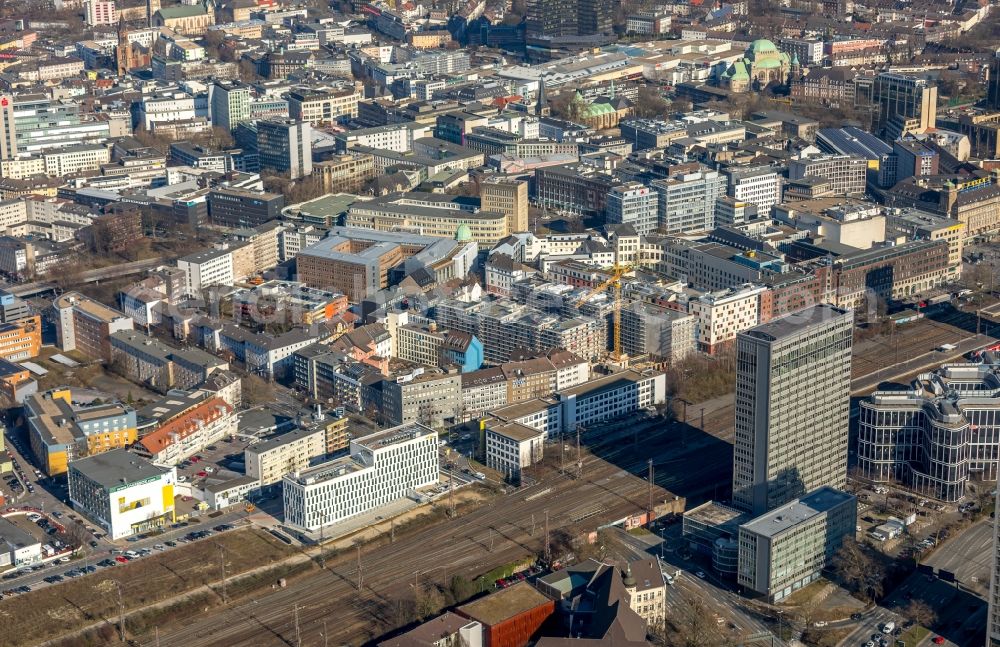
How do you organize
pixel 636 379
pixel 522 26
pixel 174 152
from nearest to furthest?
pixel 636 379 < pixel 174 152 < pixel 522 26

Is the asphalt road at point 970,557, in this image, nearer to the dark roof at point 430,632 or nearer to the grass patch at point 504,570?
the grass patch at point 504,570

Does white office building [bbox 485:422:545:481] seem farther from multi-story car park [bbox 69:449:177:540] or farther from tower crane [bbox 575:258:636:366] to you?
multi-story car park [bbox 69:449:177:540]

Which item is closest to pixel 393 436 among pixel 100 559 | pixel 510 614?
pixel 100 559

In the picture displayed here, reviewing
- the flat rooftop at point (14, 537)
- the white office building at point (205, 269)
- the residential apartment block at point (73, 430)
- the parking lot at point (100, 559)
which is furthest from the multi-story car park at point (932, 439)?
the white office building at point (205, 269)

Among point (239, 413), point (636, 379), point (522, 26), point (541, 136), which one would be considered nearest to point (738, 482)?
point (636, 379)

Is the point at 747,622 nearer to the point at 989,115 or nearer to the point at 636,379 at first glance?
the point at 636,379
